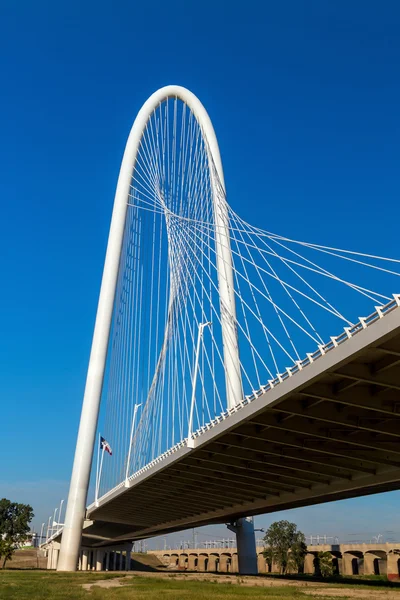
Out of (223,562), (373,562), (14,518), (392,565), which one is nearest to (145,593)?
(392,565)

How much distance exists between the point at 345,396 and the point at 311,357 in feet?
6.22

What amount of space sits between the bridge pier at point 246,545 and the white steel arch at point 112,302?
31.0 feet

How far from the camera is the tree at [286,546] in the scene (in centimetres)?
6319

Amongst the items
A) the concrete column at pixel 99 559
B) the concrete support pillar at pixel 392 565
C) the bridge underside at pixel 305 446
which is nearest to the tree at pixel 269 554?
the concrete support pillar at pixel 392 565

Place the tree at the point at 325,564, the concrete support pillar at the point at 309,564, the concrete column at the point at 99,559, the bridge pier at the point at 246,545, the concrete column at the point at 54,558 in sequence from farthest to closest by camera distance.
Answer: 1. the concrete column at the point at 99,559
2. the concrete support pillar at the point at 309,564
3. the concrete column at the point at 54,558
4. the tree at the point at 325,564
5. the bridge pier at the point at 246,545

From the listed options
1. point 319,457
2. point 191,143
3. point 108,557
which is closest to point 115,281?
point 191,143

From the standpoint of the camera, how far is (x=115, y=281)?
119 feet

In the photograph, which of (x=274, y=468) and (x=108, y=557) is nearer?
(x=274, y=468)

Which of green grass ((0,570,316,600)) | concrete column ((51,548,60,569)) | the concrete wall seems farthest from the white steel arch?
concrete column ((51,548,60,569))

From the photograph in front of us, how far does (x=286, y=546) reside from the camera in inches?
2491

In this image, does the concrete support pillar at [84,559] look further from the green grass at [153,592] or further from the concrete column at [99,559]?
the green grass at [153,592]

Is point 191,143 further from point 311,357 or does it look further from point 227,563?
point 227,563

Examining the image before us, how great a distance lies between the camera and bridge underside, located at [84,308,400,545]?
14.2 metres

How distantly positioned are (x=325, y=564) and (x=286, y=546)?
5251 millimetres
